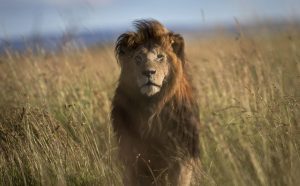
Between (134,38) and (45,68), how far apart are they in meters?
3.69

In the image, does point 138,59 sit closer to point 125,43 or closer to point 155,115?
point 125,43

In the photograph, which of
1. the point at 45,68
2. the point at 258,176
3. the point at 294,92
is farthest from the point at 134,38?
the point at 45,68

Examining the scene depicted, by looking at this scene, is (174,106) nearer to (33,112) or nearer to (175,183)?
(175,183)

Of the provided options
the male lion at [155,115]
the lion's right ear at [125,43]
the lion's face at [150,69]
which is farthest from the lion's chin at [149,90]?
the lion's right ear at [125,43]

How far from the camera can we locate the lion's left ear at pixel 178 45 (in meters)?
5.15

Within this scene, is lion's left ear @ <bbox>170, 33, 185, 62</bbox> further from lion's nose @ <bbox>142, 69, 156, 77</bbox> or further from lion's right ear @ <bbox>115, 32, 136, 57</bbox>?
lion's nose @ <bbox>142, 69, 156, 77</bbox>

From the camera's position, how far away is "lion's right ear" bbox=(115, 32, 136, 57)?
16.7 feet

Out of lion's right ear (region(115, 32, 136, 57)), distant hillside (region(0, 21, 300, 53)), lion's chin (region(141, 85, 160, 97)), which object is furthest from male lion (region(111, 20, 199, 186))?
distant hillside (region(0, 21, 300, 53))

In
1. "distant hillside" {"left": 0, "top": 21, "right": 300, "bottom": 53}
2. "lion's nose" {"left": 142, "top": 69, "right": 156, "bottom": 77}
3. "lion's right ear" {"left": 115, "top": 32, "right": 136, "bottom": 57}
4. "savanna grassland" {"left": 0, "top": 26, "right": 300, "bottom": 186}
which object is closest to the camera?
"savanna grassland" {"left": 0, "top": 26, "right": 300, "bottom": 186}

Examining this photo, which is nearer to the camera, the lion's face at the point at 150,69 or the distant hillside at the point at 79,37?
the lion's face at the point at 150,69

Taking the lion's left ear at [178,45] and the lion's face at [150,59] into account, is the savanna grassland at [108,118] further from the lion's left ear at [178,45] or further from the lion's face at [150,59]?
the lion's left ear at [178,45]

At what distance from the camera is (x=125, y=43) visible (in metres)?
5.13

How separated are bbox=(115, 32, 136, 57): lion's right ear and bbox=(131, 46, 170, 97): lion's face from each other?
3.6 inches

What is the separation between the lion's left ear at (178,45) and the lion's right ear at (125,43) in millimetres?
348
